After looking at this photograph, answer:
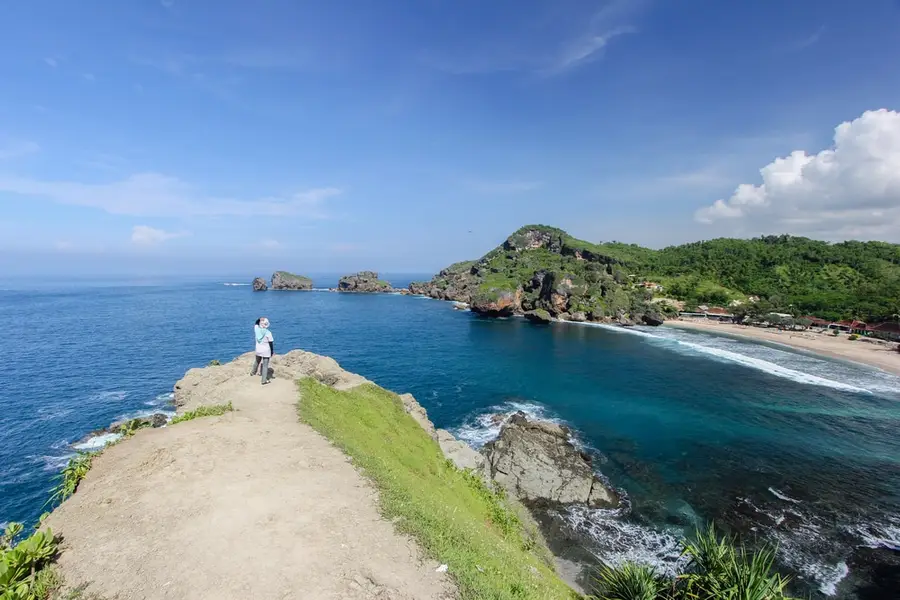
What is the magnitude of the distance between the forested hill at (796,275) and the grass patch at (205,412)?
134 meters

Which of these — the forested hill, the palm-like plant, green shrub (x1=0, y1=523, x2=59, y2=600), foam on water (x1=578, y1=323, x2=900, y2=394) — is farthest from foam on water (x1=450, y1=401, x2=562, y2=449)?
the forested hill

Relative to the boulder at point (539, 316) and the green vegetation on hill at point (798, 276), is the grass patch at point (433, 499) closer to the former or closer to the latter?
the boulder at point (539, 316)

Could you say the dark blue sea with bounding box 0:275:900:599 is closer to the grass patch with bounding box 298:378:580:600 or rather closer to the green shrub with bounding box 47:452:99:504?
the grass patch with bounding box 298:378:580:600

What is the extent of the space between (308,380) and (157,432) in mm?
9213

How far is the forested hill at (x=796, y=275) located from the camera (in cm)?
10441

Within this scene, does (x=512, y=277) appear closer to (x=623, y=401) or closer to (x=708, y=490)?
(x=623, y=401)

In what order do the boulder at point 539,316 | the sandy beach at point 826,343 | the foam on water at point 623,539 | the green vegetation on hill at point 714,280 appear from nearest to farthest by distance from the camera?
the foam on water at point 623,539, the sandy beach at point 826,343, the green vegetation on hill at point 714,280, the boulder at point 539,316

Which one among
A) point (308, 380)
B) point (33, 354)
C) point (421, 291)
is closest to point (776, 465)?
point (308, 380)

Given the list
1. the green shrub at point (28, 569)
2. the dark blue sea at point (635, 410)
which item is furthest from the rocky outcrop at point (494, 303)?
the green shrub at point (28, 569)

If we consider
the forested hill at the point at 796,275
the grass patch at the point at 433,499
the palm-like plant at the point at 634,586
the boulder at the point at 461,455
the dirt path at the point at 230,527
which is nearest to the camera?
the dirt path at the point at 230,527

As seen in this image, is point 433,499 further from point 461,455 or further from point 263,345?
point 461,455

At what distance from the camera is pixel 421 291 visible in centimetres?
18988

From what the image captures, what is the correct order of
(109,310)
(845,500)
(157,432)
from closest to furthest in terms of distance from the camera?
(157,432) < (845,500) < (109,310)

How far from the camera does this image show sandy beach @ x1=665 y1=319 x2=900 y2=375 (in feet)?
228
